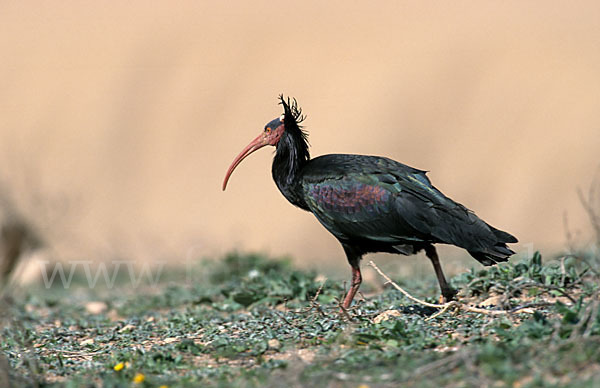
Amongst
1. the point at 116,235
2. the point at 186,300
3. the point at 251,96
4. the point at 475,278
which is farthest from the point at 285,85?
the point at 475,278

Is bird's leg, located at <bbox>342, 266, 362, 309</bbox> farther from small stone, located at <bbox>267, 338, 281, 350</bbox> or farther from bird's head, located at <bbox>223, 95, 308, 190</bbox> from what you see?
bird's head, located at <bbox>223, 95, 308, 190</bbox>

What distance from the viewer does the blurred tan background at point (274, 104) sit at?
2261cm

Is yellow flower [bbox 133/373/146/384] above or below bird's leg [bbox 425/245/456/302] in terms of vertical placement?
below

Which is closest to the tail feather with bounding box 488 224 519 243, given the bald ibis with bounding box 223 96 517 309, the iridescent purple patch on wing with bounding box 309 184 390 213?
the bald ibis with bounding box 223 96 517 309

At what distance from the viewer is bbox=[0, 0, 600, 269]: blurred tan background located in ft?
74.2

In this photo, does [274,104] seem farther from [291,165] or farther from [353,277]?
[353,277]

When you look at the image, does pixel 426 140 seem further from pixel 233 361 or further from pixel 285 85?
pixel 233 361

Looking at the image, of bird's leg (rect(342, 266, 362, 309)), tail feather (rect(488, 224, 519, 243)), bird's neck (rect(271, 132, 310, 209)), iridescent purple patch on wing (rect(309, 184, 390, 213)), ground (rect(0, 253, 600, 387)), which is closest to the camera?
ground (rect(0, 253, 600, 387))

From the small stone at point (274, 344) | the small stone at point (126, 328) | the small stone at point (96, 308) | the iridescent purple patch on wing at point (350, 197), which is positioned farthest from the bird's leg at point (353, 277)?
the small stone at point (96, 308)

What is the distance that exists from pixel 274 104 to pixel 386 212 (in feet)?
75.5

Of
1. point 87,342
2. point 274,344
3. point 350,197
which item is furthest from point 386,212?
point 87,342

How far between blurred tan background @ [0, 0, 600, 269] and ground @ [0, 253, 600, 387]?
9595 millimetres

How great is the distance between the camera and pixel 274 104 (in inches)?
1156

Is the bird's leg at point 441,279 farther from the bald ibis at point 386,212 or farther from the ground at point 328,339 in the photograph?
the ground at point 328,339
